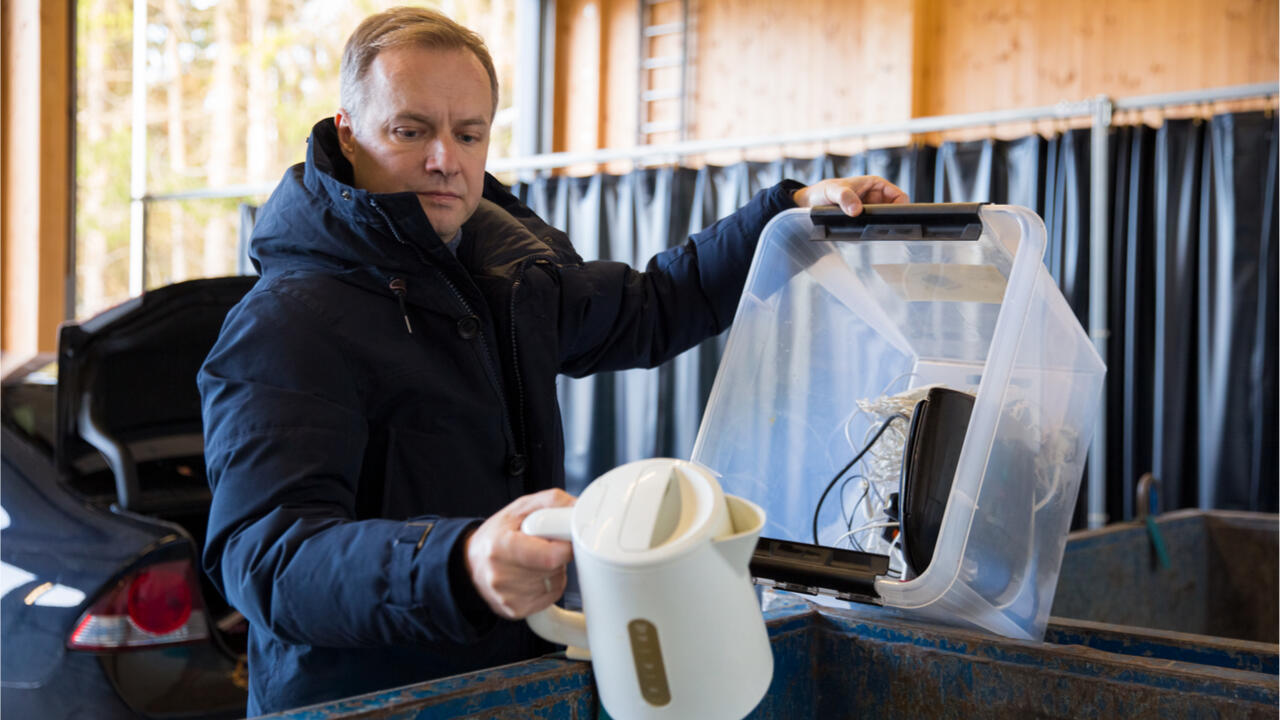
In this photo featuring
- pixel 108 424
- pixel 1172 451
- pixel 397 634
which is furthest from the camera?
pixel 1172 451

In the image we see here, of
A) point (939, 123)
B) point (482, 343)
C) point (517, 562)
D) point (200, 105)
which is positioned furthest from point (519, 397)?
point (200, 105)

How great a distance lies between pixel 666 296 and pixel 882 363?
0.31 m

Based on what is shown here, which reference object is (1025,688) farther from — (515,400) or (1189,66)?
(1189,66)

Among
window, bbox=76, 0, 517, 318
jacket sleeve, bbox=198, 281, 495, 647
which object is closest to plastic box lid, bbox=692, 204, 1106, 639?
jacket sleeve, bbox=198, 281, 495, 647

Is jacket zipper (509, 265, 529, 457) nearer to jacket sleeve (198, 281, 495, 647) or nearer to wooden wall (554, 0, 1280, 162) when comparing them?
jacket sleeve (198, 281, 495, 647)

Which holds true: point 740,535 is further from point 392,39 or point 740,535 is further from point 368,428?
point 392,39

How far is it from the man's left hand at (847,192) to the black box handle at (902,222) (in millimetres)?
17

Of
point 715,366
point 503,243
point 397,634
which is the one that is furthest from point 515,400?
point 715,366

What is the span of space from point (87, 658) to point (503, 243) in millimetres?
1117

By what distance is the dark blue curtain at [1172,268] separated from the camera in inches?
125

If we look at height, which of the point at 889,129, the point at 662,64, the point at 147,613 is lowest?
the point at 147,613

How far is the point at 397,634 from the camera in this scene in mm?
864

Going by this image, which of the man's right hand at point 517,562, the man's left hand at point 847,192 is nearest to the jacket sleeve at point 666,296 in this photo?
the man's left hand at point 847,192

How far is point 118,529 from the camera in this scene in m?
1.92
